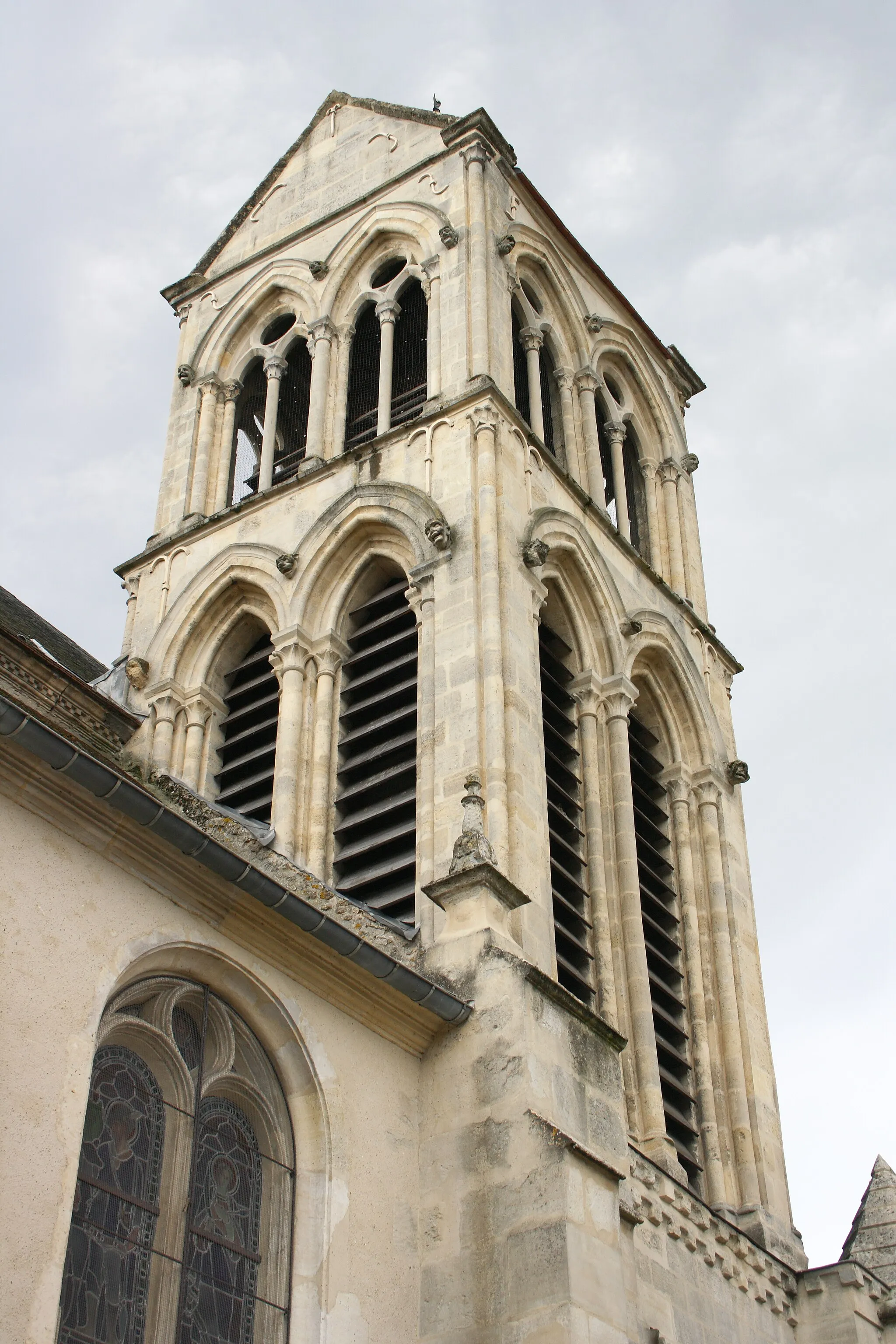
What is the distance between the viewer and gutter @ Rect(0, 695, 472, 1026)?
8.86m

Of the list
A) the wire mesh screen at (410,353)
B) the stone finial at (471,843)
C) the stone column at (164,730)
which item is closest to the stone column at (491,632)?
the stone finial at (471,843)

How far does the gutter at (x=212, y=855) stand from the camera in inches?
349

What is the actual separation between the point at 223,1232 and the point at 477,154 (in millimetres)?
15149

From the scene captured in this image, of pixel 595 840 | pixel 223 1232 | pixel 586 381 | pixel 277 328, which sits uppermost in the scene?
pixel 277 328

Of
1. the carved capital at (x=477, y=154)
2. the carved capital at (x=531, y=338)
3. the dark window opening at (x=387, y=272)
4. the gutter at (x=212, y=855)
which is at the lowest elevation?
the gutter at (x=212, y=855)

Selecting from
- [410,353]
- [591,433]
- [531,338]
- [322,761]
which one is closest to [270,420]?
[410,353]

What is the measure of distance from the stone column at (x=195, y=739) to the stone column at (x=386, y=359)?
343 cm

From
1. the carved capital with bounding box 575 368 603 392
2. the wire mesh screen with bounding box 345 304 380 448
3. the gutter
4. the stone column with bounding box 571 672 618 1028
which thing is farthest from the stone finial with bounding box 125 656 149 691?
the gutter

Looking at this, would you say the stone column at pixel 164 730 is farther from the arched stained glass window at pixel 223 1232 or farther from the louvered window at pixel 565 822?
the arched stained glass window at pixel 223 1232

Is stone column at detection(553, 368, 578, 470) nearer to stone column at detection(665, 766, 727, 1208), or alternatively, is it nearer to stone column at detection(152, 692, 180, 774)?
stone column at detection(665, 766, 727, 1208)

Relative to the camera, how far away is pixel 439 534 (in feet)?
56.3

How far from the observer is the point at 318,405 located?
20625mm

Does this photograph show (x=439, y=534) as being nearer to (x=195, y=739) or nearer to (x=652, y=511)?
(x=195, y=739)

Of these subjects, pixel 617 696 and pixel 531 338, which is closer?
pixel 617 696
